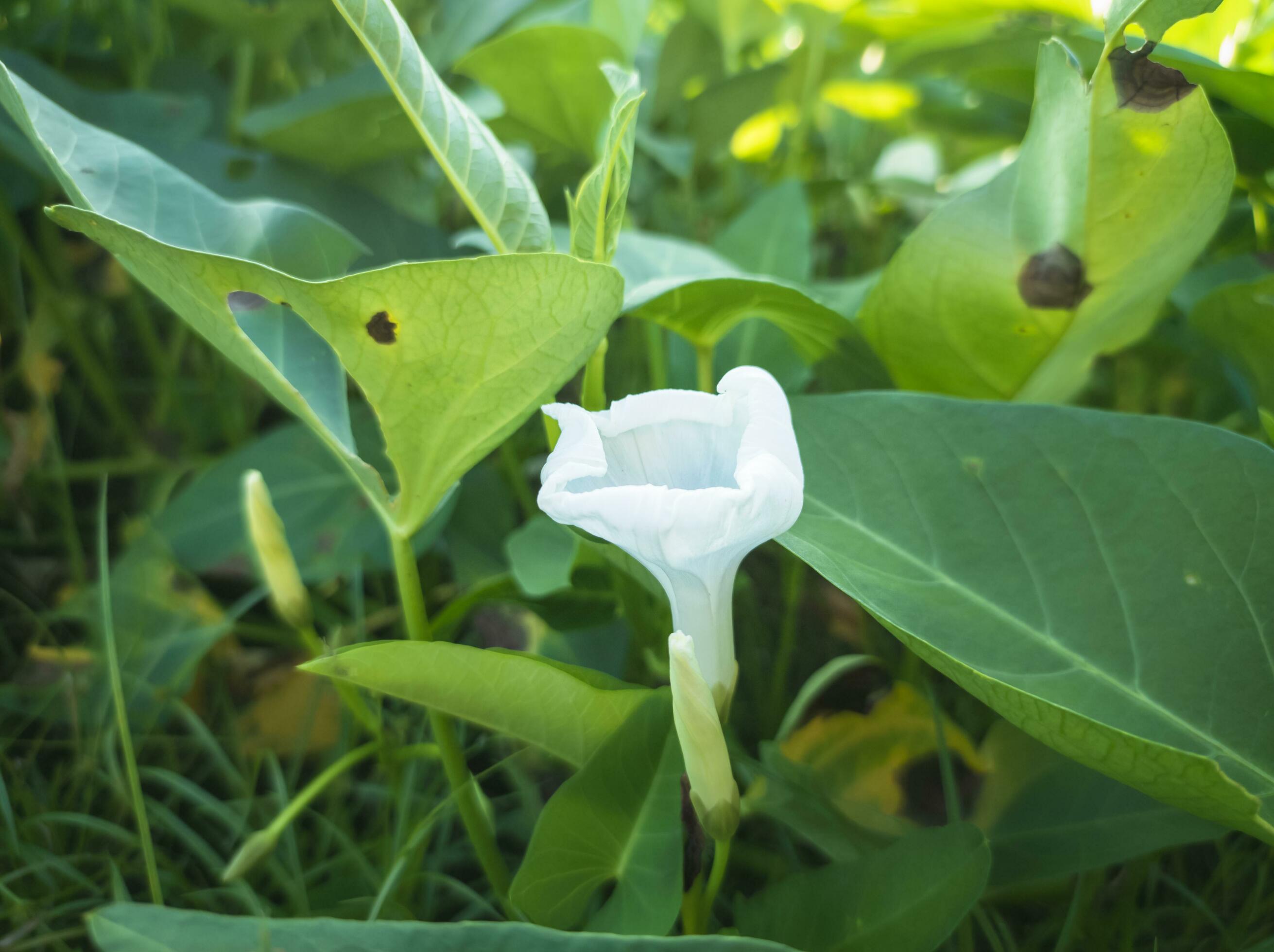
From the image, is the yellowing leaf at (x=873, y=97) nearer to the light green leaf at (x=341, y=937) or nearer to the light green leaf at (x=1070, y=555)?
the light green leaf at (x=1070, y=555)

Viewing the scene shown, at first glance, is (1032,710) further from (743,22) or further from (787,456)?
(743,22)

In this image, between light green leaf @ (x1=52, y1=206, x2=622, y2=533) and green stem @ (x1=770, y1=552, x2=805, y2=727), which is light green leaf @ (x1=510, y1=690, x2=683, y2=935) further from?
green stem @ (x1=770, y1=552, x2=805, y2=727)

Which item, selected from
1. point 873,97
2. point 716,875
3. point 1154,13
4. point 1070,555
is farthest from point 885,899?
point 873,97

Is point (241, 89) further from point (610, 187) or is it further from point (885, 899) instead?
point (885, 899)

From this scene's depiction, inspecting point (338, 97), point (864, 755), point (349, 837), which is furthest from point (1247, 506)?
point (338, 97)

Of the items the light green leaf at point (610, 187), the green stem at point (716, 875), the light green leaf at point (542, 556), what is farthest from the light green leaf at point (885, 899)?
the light green leaf at point (610, 187)

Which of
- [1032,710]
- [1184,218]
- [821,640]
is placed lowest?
[821,640]
